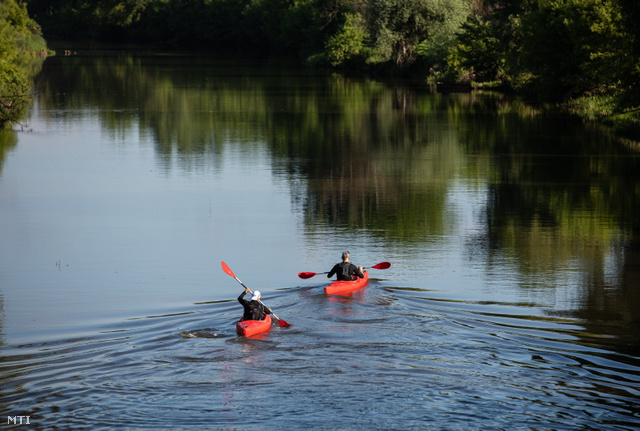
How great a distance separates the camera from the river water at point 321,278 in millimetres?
13117

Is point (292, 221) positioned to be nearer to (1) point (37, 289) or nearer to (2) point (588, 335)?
(1) point (37, 289)

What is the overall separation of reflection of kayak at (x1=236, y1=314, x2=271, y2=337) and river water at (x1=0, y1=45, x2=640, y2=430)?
256 mm

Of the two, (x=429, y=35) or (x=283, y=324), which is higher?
(x=429, y=35)

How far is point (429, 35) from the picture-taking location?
92250mm

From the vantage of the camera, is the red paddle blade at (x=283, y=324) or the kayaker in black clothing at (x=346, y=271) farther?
the kayaker in black clothing at (x=346, y=271)

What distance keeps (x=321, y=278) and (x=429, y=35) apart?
74.6 metres

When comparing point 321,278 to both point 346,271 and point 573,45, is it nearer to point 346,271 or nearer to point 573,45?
point 346,271

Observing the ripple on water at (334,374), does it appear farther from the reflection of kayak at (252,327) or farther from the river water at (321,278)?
the reflection of kayak at (252,327)

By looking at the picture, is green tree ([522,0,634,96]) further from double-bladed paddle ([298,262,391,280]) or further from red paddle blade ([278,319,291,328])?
red paddle blade ([278,319,291,328])

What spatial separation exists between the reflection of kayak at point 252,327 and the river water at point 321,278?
0.26 meters

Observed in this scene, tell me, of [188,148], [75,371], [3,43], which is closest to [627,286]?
[75,371]

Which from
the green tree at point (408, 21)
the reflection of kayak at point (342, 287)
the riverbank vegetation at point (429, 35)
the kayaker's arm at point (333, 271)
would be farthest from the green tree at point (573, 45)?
the reflection of kayak at point (342, 287)

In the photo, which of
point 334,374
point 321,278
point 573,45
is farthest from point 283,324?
point 573,45

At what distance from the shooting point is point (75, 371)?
46.7ft
